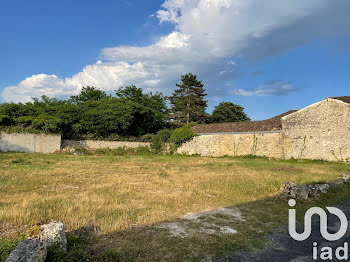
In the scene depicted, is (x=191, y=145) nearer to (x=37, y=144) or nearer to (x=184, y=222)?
(x=37, y=144)

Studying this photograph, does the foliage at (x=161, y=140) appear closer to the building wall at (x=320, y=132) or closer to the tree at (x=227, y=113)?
the building wall at (x=320, y=132)

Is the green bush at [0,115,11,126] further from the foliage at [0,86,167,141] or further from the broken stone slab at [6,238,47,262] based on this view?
the broken stone slab at [6,238,47,262]

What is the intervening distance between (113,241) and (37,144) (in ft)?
76.4

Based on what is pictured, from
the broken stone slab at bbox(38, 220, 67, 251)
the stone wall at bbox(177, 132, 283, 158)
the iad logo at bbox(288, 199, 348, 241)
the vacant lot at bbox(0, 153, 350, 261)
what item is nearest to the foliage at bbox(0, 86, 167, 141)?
the stone wall at bbox(177, 132, 283, 158)

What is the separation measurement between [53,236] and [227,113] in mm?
46125

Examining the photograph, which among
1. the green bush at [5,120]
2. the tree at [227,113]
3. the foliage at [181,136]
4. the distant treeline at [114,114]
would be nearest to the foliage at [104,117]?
the distant treeline at [114,114]

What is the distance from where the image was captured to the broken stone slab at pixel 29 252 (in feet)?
9.44

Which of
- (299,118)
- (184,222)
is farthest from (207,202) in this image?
(299,118)

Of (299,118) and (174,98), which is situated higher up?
(174,98)

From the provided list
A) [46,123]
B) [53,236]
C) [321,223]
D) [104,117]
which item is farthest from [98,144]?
[321,223]

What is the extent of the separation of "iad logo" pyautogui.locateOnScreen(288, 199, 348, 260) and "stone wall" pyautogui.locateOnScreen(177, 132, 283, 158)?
16.7 m

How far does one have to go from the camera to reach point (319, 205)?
7.26 meters

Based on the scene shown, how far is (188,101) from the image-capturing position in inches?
1758

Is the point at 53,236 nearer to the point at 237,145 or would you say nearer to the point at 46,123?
the point at 46,123
